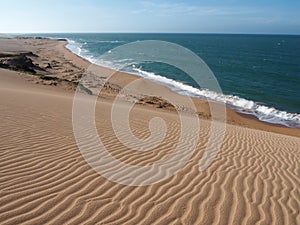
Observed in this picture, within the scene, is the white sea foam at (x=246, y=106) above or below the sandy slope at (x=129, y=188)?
below

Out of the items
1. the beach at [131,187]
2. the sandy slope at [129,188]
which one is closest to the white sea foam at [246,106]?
the beach at [131,187]

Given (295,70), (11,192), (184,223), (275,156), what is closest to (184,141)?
(275,156)

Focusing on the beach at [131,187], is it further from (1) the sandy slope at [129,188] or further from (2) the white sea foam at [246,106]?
(2) the white sea foam at [246,106]

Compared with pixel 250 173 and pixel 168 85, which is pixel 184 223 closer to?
pixel 250 173

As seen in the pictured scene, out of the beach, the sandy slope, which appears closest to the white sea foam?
the beach

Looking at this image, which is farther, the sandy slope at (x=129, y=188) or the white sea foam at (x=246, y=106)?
the white sea foam at (x=246, y=106)

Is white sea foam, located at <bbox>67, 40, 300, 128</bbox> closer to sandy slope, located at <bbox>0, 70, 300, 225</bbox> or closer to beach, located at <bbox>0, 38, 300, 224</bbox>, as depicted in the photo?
beach, located at <bbox>0, 38, 300, 224</bbox>

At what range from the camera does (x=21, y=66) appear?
23016mm

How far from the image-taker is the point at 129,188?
15.0ft

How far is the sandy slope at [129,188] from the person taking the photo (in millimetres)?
3803

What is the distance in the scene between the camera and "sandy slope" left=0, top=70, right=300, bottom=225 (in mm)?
3803

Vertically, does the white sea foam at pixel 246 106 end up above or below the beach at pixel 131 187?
below

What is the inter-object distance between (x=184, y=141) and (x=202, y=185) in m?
3.05

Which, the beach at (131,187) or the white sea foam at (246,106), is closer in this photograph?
the beach at (131,187)
